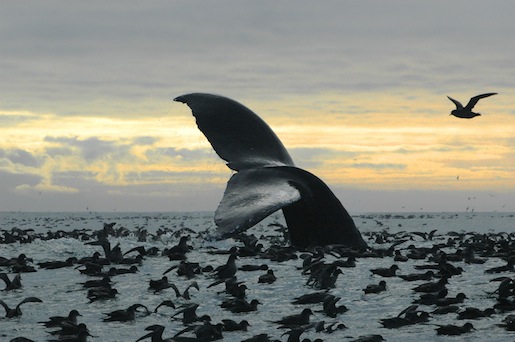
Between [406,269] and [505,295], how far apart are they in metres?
5.97

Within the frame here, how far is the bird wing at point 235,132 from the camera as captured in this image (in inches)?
955

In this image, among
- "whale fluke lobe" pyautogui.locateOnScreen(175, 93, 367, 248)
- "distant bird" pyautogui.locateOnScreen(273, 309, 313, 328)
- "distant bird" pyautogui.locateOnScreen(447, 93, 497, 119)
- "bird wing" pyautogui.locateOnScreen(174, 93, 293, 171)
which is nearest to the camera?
"distant bird" pyautogui.locateOnScreen(273, 309, 313, 328)

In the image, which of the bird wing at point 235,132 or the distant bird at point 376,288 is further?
the bird wing at point 235,132

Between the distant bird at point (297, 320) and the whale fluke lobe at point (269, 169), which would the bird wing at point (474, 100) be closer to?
the whale fluke lobe at point (269, 169)

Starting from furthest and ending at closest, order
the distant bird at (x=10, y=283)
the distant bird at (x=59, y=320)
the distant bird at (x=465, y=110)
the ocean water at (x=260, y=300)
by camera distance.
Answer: the distant bird at (x=465, y=110) < the distant bird at (x=10, y=283) < the distant bird at (x=59, y=320) < the ocean water at (x=260, y=300)

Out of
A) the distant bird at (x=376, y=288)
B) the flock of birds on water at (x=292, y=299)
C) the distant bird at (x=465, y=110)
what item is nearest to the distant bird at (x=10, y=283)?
the flock of birds on water at (x=292, y=299)

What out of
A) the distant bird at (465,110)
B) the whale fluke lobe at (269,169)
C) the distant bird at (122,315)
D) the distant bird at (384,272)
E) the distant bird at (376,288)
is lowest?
the distant bird at (122,315)

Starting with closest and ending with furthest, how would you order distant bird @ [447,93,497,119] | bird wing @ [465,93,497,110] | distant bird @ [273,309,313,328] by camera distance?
distant bird @ [273,309,313,328], distant bird @ [447,93,497,119], bird wing @ [465,93,497,110]

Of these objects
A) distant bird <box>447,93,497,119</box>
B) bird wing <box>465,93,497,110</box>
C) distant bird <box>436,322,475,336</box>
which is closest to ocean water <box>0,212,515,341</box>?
distant bird <box>436,322,475,336</box>

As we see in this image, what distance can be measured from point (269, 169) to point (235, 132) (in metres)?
2.66

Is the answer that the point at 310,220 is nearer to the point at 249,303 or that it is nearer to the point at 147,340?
the point at 249,303

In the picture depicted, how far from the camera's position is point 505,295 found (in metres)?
18.2

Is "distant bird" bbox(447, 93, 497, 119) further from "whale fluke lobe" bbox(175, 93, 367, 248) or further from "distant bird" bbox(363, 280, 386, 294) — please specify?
"distant bird" bbox(363, 280, 386, 294)

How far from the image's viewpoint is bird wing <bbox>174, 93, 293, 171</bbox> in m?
24.3
